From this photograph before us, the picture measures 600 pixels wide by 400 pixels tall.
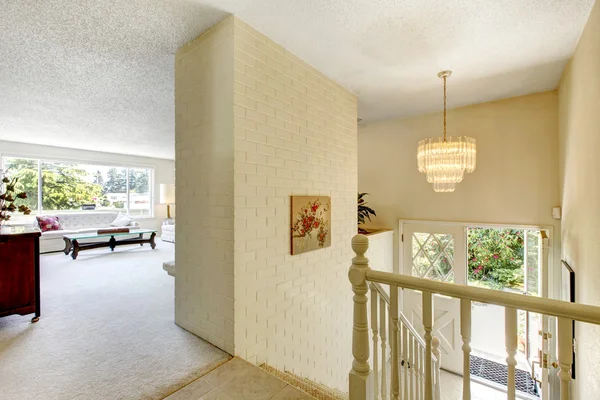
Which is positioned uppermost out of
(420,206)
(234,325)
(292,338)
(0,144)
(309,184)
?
(0,144)

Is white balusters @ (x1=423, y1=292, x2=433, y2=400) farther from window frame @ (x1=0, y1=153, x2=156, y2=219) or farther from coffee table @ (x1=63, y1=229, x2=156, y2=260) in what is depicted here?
window frame @ (x1=0, y1=153, x2=156, y2=219)

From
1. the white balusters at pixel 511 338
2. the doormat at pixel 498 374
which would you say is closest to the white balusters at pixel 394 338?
the white balusters at pixel 511 338

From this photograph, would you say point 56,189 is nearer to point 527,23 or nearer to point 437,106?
point 437,106

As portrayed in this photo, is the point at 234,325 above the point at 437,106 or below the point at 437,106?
below

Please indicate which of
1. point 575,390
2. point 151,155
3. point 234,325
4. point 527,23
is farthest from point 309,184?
point 151,155

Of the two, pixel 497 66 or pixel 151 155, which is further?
pixel 151 155

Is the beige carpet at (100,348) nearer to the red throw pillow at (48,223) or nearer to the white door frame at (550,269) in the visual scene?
the red throw pillow at (48,223)

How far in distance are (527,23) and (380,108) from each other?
1941 millimetres

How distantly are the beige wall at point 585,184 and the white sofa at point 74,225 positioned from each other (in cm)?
719

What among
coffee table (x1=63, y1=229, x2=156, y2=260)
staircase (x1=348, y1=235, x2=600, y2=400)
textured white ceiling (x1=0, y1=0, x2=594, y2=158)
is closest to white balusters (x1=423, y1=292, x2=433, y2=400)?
staircase (x1=348, y1=235, x2=600, y2=400)

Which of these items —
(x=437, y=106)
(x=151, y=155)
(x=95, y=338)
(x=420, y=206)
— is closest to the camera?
(x=95, y=338)

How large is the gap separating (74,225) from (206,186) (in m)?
6.32

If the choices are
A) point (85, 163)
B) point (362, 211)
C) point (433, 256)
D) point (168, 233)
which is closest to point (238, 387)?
point (362, 211)

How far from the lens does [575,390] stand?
95.7 inches
